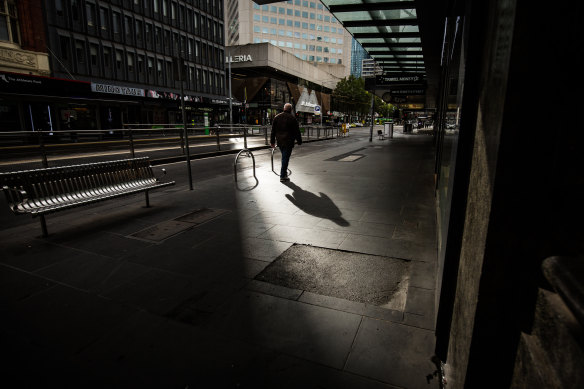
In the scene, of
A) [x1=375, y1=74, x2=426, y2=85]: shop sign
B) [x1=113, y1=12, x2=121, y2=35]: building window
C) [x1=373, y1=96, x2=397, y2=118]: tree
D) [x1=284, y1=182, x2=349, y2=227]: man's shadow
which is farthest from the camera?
[x1=373, y1=96, x2=397, y2=118]: tree

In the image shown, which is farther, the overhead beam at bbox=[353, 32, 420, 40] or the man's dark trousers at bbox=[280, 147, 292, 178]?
the overhead beam at bbox=[353, 32, 420, 40]

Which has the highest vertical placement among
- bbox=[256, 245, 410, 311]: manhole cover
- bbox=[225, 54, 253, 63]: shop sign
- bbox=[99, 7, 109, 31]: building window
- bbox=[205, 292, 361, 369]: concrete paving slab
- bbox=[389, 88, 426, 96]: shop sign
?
bbox=[225, 54, 253, 63]: shop sign

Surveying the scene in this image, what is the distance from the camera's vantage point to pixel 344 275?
139 inches

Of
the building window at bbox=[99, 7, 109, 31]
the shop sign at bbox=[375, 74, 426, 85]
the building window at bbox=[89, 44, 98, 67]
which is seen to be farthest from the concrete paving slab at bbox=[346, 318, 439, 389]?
the building window at bbox=[99, 7, 109, 31]

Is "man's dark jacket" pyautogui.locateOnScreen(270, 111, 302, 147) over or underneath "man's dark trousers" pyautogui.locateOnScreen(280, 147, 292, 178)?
over

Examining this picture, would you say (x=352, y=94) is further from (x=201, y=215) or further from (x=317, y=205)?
(x=201, y=215)

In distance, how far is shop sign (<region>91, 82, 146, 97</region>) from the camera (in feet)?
98.1

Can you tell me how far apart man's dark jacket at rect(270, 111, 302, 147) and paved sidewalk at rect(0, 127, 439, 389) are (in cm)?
335

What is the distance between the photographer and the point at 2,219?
19.3 feet

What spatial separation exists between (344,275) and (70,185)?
15.1 ft

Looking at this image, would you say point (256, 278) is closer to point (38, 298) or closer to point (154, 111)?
point (38, 298)

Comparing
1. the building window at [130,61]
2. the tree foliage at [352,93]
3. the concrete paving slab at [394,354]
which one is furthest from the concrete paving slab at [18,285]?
the tree foliage at [352,93]

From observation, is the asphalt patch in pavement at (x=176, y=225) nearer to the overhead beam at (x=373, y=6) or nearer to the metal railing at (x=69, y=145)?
the metal railing at (x=69, y=145)

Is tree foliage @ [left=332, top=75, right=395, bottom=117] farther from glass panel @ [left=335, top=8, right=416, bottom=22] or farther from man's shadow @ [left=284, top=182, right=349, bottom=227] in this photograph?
man's shadow @ [left=284, top=182, right=349, bottom=227]
